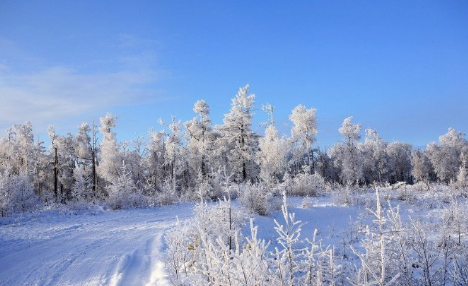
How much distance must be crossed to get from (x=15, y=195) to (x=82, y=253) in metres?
11.1

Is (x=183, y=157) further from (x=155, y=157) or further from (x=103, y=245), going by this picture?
(x=103, y=245)

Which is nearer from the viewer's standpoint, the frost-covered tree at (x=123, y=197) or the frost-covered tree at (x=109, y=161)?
the frost-covered tree at (x=123, y=197)

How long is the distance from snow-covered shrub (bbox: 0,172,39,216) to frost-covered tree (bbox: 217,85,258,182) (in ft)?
62.2

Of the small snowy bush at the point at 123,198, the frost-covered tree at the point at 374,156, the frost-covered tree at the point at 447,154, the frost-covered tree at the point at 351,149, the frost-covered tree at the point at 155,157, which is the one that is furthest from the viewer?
the frost-covered tree at the point at 374,156

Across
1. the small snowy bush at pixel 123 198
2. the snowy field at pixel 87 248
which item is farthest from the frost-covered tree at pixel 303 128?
the snowy field at pixel 87 248

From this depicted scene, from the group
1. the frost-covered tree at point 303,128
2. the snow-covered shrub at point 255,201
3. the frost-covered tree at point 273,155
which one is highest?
the frost-covered tree at point 303,128

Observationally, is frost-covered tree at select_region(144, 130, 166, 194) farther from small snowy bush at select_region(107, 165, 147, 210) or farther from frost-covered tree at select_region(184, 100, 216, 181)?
small snowy bush at select_region(107, 165, 147, 210)

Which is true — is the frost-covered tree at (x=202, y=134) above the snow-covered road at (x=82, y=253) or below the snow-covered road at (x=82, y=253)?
above

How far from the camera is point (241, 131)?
33531mm

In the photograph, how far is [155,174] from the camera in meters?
49.7

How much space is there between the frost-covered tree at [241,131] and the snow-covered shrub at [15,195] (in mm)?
18964

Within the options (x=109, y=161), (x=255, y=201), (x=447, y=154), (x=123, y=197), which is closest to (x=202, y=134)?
(x=109, y=161)

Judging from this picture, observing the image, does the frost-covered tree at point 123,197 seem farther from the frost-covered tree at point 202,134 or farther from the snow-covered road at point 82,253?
the frost-covered tree at point 202,134

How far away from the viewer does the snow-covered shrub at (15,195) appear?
15.1 m
